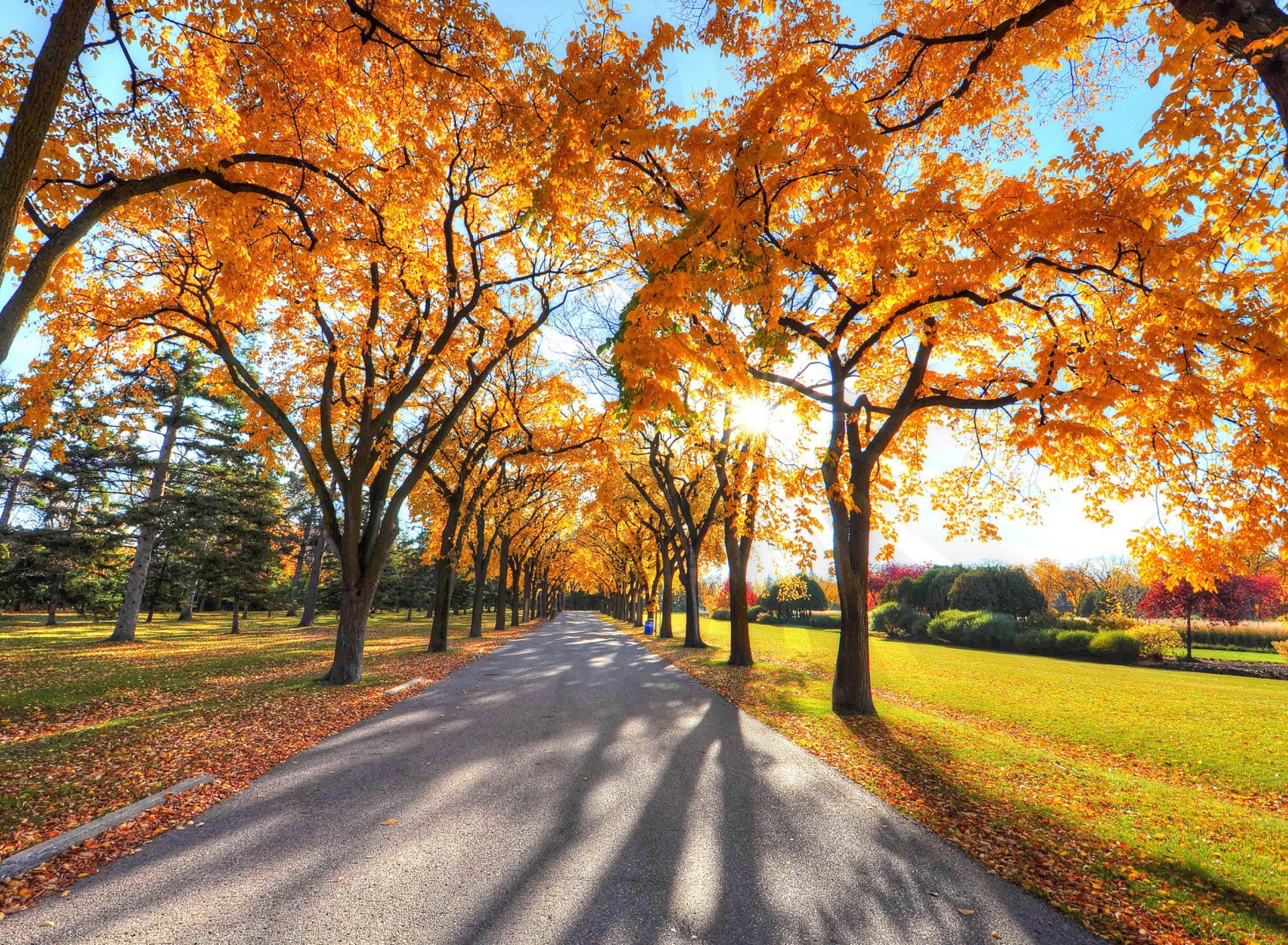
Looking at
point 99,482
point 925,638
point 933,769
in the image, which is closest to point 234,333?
point 933,769

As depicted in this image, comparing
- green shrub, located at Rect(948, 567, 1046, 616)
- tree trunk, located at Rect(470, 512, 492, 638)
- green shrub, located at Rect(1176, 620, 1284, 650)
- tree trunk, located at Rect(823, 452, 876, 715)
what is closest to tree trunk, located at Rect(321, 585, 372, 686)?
tree trunk, located at Rect(823, 452, 876, 715)

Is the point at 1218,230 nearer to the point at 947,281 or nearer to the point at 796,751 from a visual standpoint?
the point at 947,281

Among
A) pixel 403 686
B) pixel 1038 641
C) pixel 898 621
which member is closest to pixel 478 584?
pixel 403 686

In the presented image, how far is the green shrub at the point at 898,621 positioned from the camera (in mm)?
38562

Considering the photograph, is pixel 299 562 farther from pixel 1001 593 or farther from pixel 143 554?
pixel 1001 593

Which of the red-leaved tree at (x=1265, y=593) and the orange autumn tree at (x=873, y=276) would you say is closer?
the orange autumn tree at (x=873, y=276)

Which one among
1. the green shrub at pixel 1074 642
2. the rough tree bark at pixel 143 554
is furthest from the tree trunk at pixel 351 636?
the green shrub at pixel 1074 642

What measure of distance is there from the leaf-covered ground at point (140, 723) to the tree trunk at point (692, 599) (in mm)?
7907

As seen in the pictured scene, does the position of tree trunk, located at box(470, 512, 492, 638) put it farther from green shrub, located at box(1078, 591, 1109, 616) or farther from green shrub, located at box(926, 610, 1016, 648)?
→ green shrub, located at box(1078, 591, 1109, 616)

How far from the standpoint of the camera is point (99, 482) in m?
24.6

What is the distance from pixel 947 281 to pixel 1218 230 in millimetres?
2356

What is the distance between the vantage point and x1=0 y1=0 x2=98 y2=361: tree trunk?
4188 mm

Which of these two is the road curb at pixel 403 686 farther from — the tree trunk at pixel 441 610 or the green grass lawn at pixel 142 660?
the tree trunk at pixel 441 610

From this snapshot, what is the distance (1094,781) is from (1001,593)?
34.8 meters
